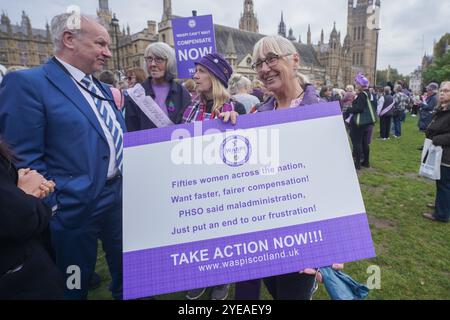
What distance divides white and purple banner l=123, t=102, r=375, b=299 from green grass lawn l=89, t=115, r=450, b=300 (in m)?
1.95

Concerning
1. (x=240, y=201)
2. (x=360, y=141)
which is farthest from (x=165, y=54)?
(x=360, y=141)

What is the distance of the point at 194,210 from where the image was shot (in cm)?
166

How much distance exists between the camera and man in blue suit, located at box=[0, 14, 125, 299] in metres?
1.91

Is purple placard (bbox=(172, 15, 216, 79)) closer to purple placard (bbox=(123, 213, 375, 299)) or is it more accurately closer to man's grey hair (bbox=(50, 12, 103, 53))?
man's grey hair (bbox=(50, 12, 103, 53))

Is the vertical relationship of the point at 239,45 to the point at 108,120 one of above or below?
above

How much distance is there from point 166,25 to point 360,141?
57.0 metres

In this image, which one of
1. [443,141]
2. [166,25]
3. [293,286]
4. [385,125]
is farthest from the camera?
[166,25]

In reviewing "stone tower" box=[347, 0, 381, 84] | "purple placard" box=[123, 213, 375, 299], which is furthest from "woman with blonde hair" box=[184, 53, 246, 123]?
"stone tower" box=[347, 0, 381, 84]

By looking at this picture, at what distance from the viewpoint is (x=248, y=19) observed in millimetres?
84438

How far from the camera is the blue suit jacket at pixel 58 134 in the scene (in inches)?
74.5

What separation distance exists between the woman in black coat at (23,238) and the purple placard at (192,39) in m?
3.90

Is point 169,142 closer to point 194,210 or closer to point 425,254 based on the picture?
point 194,210

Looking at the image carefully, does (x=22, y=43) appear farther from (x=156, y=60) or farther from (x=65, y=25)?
(x=65, y=25)
